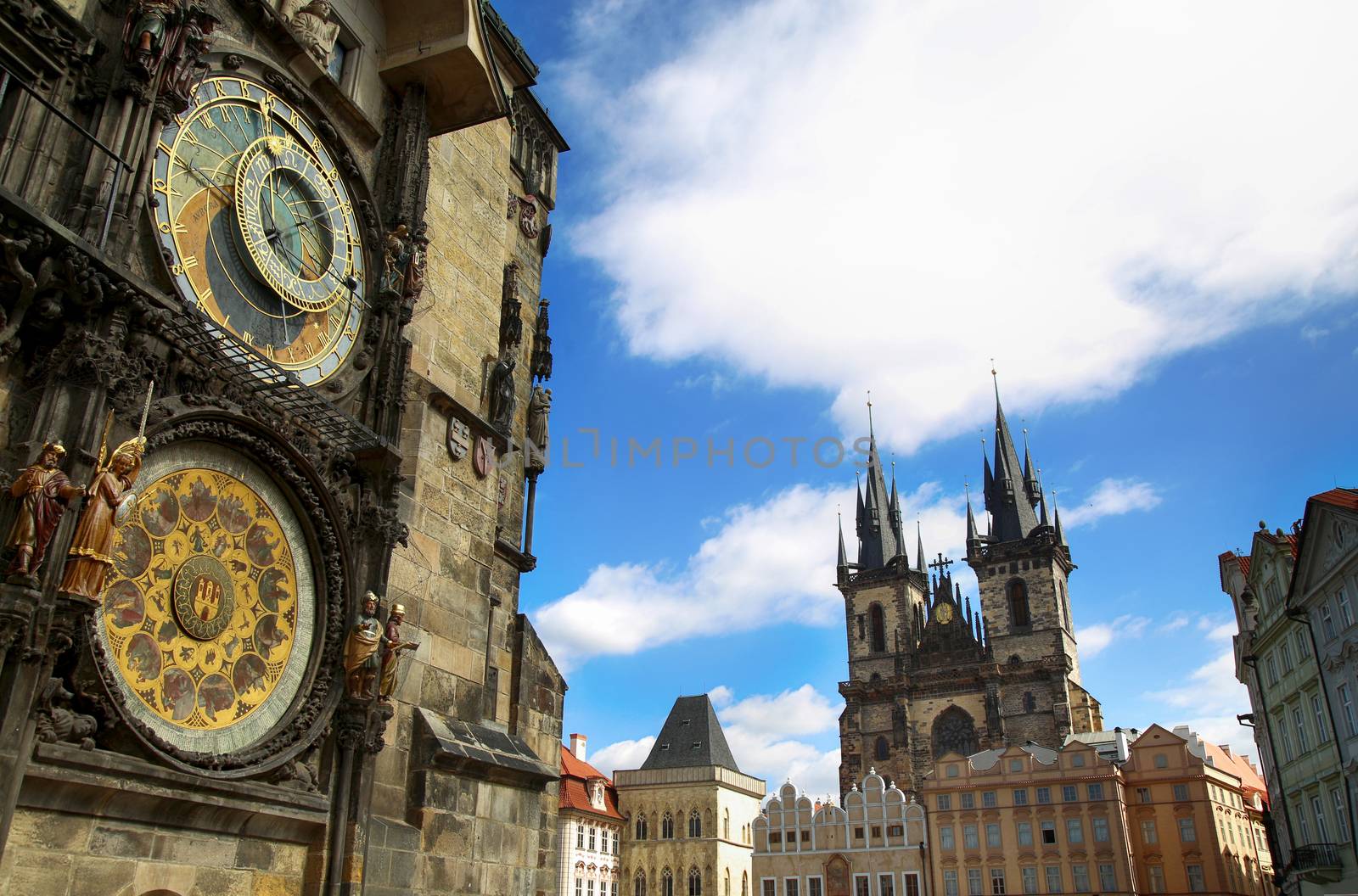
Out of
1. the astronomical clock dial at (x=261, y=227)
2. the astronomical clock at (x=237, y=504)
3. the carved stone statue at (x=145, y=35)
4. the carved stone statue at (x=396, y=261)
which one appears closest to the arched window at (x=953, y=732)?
the carved stone statue at (x=396, y=261)

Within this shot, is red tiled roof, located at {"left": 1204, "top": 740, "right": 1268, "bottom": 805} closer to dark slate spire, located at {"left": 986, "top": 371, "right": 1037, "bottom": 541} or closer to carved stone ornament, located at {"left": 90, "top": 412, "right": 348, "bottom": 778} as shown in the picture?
dark slate spire, located at {"left": 986, "top": 371, "right": 1037, "bottom": 541}

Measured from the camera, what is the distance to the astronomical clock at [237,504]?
6.80m

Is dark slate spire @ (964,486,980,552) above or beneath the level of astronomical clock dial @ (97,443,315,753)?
above

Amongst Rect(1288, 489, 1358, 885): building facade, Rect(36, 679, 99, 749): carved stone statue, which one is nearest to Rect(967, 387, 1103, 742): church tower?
Rect(1288, 489, 1358, 885): building facade

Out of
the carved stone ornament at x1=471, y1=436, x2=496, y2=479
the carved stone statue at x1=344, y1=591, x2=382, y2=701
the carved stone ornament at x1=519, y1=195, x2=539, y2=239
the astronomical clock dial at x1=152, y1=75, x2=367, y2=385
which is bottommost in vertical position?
the carved stone statue at x1=344, y1=591, x2=382, y2=701

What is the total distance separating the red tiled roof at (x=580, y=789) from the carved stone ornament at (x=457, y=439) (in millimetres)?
42892

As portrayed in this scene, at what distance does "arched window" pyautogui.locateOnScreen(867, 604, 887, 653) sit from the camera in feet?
244

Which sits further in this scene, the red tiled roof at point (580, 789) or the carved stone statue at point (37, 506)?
the red tiled roof at point (580, 789)

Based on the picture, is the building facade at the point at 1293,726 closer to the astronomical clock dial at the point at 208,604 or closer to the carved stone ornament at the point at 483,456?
the carved stone ornament at the point at 483,456

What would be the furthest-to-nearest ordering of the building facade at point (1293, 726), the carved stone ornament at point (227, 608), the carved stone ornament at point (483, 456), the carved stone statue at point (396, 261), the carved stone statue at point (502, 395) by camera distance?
the building facade at point (1293, 726)
the carved stone statue at point (502, 395)
the carved stone ornament at point (483, 456)
the carved stone statue at point (396, 261)
the carved stone ornament at point (227, 608)

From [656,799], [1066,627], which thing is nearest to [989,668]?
[1066,627]

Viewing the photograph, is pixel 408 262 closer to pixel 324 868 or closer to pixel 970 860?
pixel 324 868

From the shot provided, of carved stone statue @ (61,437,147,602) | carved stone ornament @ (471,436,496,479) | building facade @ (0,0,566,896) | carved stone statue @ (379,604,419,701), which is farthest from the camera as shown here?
carved stone ornament @ (471,436,496,479)

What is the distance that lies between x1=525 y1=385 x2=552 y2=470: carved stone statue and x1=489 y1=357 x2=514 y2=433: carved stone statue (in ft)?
8.00
